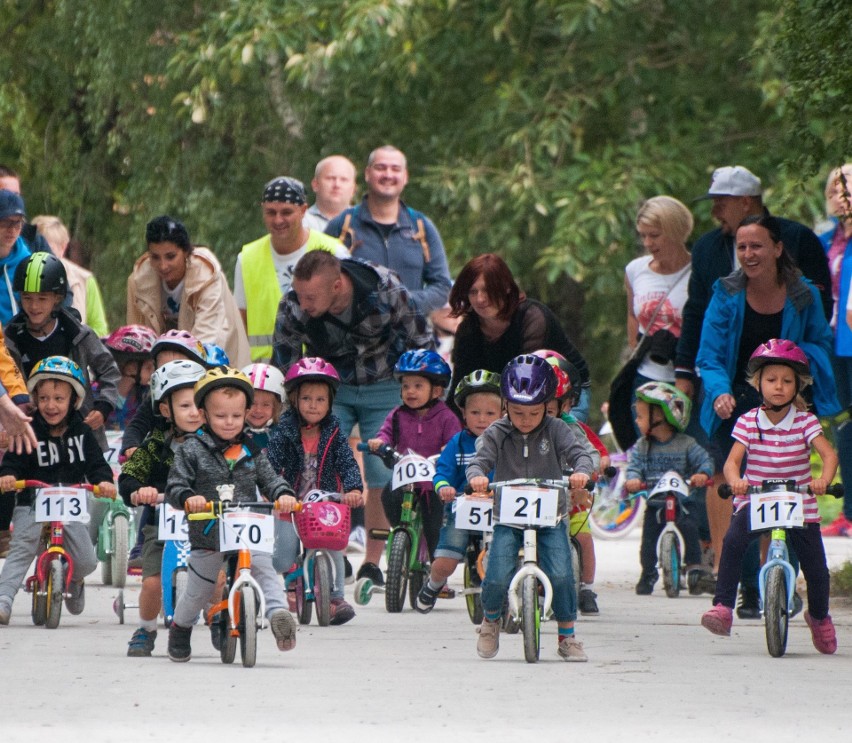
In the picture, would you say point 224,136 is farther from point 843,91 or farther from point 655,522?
point 843,91

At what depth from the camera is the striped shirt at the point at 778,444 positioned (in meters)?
10.8

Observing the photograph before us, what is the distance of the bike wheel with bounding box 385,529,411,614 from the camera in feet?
40.7

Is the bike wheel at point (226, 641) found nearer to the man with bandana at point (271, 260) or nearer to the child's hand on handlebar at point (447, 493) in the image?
the child's hand on handlebar at point (447, 493)

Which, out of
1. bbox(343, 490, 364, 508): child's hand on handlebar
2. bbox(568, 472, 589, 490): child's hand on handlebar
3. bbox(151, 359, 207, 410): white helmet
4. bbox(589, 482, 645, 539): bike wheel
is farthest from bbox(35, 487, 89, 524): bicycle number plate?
bbox(589, 482, 645, 539): bike wheel

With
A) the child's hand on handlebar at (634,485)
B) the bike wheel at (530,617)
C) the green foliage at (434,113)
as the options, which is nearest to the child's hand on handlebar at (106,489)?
the bike wheel at (530,617)

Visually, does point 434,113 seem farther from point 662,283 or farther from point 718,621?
point 718,621

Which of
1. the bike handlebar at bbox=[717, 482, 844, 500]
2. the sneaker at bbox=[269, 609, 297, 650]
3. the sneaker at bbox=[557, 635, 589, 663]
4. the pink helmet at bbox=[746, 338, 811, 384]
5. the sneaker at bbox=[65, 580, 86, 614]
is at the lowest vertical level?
the sneaker at bbox=[557, 635, 589, 663]

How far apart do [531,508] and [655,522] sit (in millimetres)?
3970

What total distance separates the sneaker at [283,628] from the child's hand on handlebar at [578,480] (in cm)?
133

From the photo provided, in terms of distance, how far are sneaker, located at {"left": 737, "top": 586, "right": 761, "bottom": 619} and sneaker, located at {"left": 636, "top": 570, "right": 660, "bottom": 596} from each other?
162 cm

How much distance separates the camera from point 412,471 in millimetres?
12500

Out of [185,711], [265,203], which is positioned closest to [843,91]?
[265,203]

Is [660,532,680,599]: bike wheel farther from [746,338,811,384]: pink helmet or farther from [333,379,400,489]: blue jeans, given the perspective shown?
[746,338,811,384]: pink helmet

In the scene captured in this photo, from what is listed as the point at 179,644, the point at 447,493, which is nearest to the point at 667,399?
the point at 447,493
